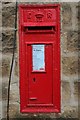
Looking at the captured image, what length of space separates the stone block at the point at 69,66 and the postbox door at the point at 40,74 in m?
0.16

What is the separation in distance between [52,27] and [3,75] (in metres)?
0.82

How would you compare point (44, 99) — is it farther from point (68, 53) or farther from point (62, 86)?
point (68, 53)

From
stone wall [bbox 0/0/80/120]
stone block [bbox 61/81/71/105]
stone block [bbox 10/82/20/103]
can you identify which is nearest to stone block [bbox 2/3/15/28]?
stone wall [bbox 0/0/80/120]

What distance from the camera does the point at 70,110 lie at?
13.2 ft

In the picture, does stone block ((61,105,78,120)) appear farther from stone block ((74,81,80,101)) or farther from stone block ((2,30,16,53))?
stone block ((2,30,16,53))

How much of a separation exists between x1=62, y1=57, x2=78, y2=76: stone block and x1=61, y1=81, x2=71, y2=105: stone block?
131mm

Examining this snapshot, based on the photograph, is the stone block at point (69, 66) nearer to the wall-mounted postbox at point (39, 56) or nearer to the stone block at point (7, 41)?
the wall-mounted postbox at point (39, 56)

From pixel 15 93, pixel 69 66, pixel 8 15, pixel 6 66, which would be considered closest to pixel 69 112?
pixel 69 66

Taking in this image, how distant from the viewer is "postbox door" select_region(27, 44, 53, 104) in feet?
12.9

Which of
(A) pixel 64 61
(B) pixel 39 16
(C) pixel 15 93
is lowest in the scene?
(C) pixel 15 93

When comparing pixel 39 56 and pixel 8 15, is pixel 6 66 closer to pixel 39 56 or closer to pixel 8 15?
pixel 39 56

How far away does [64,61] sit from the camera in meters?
3.97

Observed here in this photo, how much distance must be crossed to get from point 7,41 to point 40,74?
556 mm

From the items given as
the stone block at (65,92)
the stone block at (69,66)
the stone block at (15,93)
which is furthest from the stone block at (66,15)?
the stone block at (15,93)
